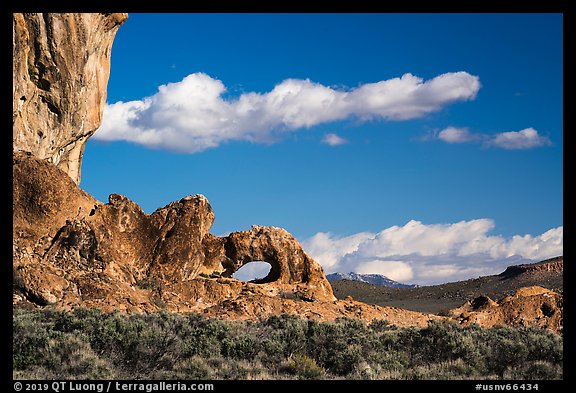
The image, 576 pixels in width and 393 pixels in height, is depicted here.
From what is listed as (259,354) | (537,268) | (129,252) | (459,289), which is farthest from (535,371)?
(537,268)

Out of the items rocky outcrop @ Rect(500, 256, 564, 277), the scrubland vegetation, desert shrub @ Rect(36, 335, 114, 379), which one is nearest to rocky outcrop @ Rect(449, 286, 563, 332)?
the scrubland vegetation

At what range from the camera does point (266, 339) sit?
57.6ft

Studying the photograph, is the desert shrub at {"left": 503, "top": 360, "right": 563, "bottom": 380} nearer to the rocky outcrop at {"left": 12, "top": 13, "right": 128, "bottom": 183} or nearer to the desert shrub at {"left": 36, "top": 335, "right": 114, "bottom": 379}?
the desert shrub at {"left": 36, "top": 335, "right": 114, "bottom": 379}

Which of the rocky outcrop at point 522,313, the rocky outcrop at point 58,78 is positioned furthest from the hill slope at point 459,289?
the rocky outcrop at point 58,78

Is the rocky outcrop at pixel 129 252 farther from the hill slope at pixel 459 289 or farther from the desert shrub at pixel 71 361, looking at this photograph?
the hill slope at pixel 459 289

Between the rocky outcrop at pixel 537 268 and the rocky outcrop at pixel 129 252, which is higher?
the rocky outcrop at pixel 537 268

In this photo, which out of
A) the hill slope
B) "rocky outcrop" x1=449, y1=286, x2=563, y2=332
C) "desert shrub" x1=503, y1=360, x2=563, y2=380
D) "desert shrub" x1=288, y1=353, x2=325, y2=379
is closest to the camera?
"desert shrub" x1=288, y1=353, x2=325, y2=379

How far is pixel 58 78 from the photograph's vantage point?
119 ft

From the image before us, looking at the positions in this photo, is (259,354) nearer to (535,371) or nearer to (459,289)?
(535,371)

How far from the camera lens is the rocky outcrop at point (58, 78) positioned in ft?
111

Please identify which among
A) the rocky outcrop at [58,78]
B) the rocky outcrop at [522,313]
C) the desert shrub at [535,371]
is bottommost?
the desert shrub at [535,371]

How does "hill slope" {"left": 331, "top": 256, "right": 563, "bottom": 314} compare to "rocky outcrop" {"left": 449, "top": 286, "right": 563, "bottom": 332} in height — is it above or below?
above

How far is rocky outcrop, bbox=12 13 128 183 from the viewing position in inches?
1326
